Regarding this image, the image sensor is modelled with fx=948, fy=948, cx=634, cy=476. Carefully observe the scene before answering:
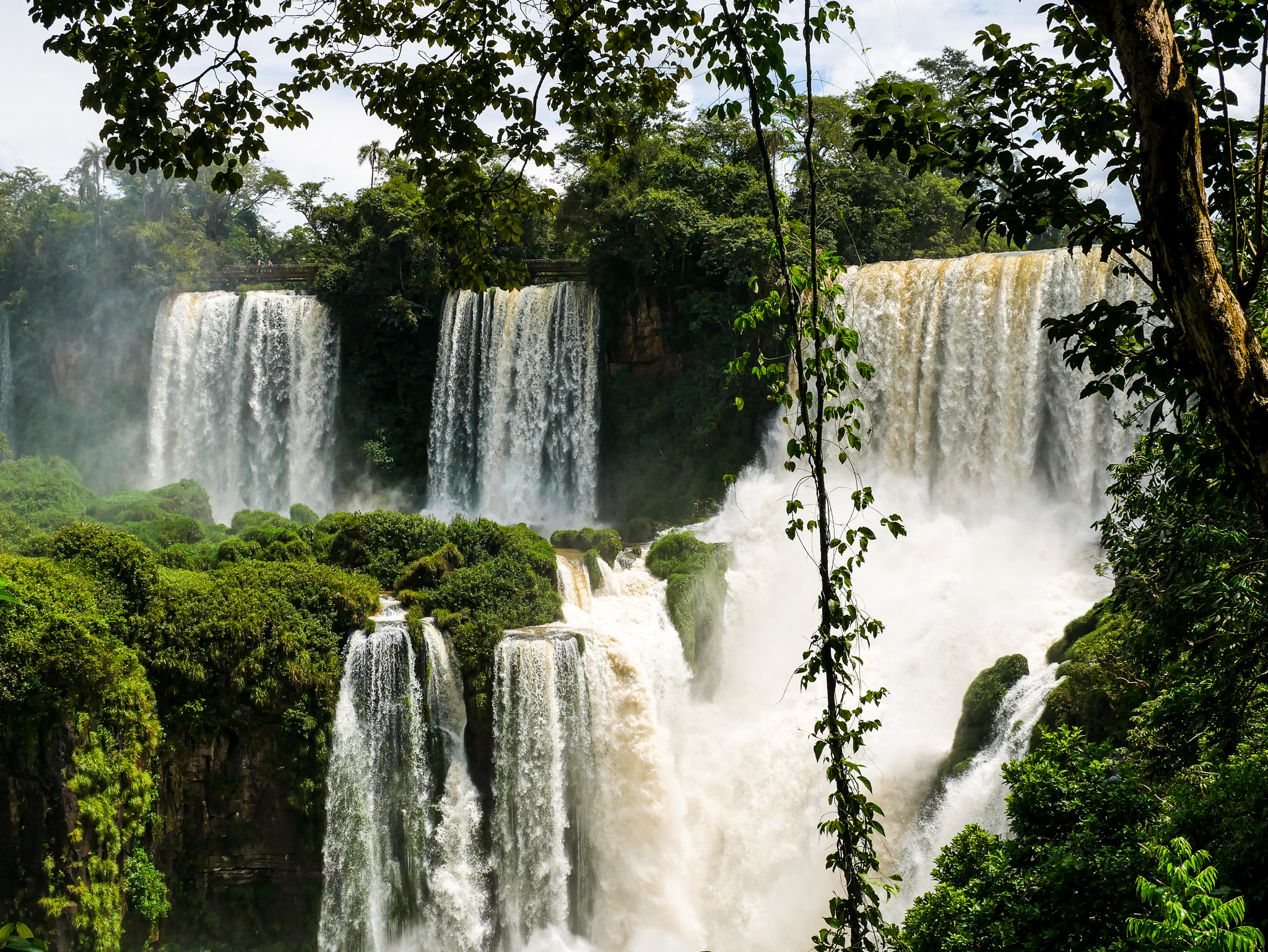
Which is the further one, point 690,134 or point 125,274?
point 125,274

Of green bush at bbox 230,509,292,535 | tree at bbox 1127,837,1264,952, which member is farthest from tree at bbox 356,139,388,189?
tree at bbox 1127,837,1264,952

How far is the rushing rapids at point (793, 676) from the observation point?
12.9 meters

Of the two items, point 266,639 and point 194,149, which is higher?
point 194,149

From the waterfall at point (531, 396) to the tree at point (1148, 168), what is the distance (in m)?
18.8

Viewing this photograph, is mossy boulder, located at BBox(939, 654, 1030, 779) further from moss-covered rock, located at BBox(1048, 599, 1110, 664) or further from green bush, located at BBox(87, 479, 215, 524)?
green bush, located at BBox(87, 479, 215, 524)

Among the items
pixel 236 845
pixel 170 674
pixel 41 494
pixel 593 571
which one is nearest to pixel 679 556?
pixel 593 571

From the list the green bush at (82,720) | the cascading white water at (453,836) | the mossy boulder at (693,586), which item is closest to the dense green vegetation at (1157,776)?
the cascading white water at (453,836)

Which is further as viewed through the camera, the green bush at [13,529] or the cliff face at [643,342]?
the cliff face at [643,342]

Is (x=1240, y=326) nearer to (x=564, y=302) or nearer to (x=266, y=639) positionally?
A: (x=266, y=639)

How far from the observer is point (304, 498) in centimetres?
2555

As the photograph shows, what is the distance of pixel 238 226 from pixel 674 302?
25267 mm

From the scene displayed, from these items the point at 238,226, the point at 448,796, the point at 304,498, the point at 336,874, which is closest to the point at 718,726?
the point at 448,796

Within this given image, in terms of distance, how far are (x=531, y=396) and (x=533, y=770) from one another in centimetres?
1150

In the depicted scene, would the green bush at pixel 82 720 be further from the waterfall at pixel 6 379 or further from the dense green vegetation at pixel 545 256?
the waterfall at pixel 6 379
